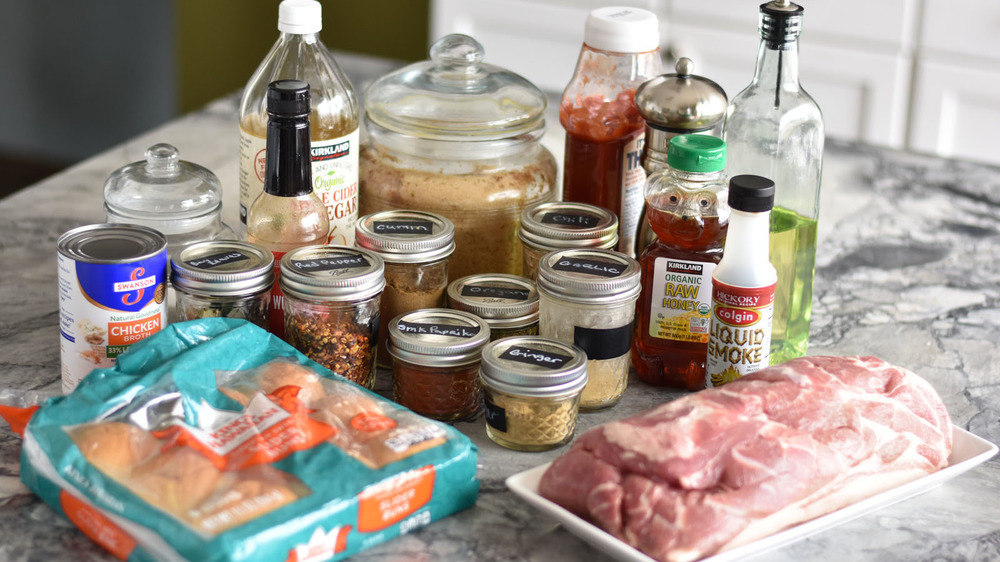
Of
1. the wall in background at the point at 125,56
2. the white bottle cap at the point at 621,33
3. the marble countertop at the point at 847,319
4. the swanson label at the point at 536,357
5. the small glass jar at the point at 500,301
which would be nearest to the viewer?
the marble countertop at the point at 847,319

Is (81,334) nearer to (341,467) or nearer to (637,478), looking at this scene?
(341,467)

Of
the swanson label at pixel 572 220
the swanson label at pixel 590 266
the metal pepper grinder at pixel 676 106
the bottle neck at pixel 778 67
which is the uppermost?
the bottle neck at pixel 778 67

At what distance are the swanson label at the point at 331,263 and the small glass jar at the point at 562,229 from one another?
0.65 feet

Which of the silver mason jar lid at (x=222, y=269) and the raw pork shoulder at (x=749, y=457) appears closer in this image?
the raw pork shoulder at (x=749, y=457)

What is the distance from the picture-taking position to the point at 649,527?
93 centimetres

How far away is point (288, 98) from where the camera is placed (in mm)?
1159

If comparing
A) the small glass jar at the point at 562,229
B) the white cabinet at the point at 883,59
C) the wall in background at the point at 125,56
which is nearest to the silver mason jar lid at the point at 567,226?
the small glass jar at the point at 562,229

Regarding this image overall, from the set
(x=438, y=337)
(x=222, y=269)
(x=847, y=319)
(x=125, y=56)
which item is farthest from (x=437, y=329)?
(x=125, y=56)

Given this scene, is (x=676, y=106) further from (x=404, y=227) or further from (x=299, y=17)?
(x=299, y=17)

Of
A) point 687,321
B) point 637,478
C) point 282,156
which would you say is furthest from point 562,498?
point 282,156

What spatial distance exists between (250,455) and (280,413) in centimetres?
7

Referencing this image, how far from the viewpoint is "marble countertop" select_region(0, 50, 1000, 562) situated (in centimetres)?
100

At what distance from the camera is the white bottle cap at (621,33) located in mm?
1331

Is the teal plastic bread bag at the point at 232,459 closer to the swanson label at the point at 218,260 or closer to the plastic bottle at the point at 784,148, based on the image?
the swanson label at the point at 218,260
